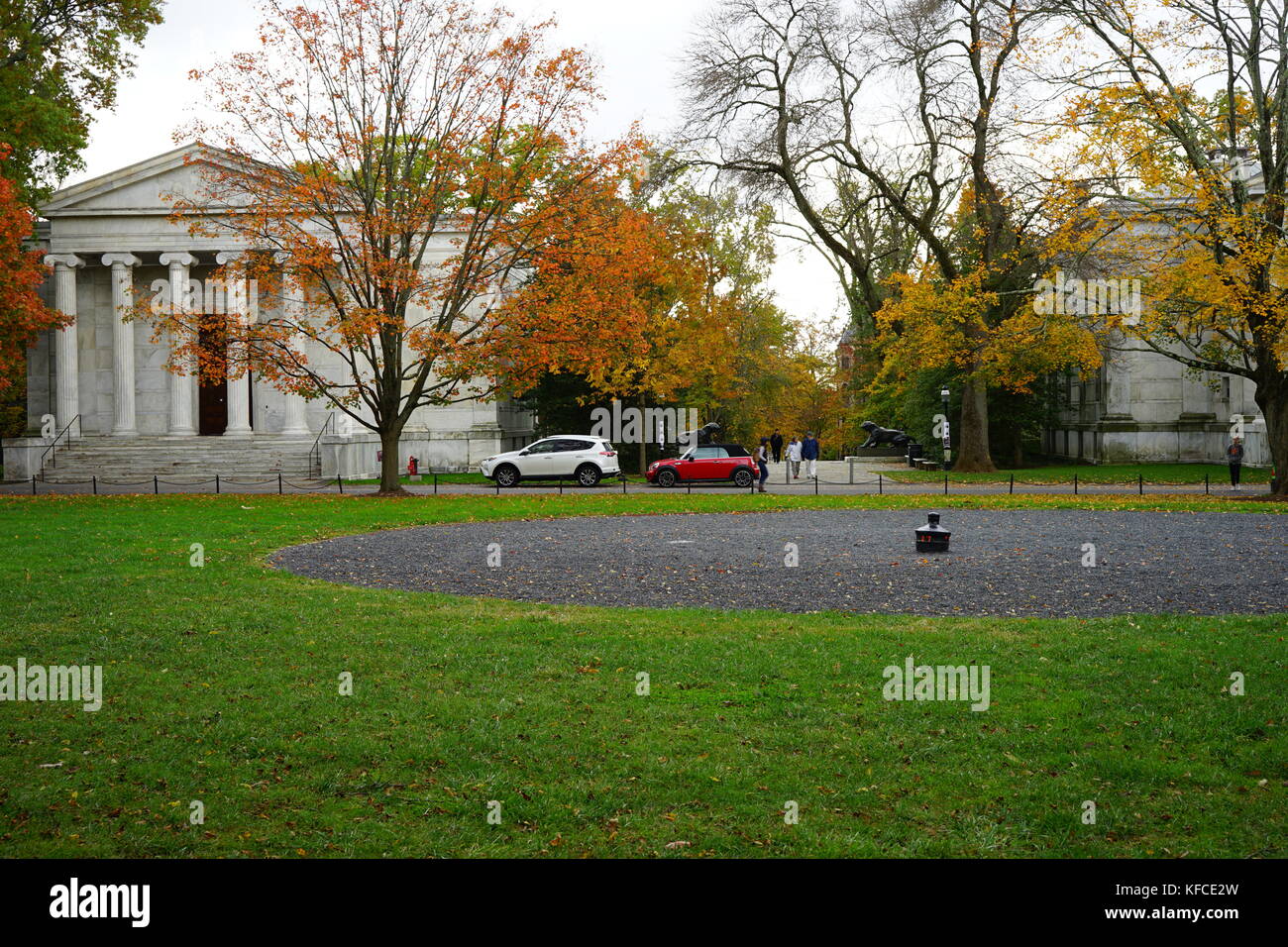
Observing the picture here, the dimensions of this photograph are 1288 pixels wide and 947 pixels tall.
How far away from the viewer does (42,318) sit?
115 feet

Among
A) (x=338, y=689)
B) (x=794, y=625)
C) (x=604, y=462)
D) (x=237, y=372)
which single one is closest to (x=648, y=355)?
(x=604, y=462)

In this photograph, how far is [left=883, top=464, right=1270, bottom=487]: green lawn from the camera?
36594 millimetres

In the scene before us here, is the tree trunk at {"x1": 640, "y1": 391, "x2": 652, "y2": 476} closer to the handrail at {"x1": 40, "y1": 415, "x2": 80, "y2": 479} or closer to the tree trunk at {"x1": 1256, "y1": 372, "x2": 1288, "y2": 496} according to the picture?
the tree trunk at {"x1": 1256, "y1": 372, "x2": 1288, "y2": 496}

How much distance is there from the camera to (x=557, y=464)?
37438mm

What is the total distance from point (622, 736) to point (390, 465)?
84.2ft

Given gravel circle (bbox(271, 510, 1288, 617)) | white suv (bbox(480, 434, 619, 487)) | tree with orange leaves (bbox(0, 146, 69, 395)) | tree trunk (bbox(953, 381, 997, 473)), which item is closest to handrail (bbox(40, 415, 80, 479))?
tree with orange leaves (bbox(0, 146, 69, 395))

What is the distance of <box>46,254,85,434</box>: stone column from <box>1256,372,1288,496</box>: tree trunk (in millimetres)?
45261

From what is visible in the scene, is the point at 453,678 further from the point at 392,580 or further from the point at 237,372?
the point at 237,372

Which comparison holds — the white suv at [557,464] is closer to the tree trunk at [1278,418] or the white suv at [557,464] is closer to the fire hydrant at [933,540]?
the tree trunk at [1278,418]

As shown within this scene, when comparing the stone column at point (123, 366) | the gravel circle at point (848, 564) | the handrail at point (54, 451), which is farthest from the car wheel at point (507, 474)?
the stone column at point (123, 366)

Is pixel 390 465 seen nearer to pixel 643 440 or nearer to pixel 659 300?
pixel 643 440

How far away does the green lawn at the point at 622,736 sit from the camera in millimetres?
5234

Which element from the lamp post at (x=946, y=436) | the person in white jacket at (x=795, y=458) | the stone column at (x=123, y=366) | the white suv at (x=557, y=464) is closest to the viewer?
the white suv at (x=557, y=464)

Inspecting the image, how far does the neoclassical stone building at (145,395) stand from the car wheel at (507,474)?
6.84 meters
